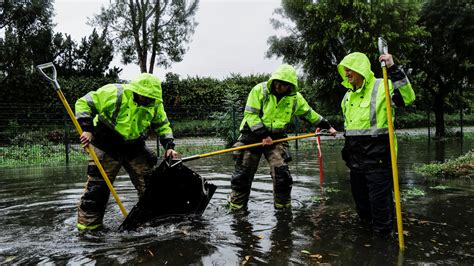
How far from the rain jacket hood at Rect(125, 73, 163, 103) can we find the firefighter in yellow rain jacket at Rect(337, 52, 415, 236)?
197 cm

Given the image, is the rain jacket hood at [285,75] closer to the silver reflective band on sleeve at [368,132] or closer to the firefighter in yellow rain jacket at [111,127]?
the silver reflective band on sleeve at [368,132]

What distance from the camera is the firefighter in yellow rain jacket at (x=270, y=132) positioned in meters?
5.22

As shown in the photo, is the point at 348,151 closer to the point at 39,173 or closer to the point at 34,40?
the point at 39,173

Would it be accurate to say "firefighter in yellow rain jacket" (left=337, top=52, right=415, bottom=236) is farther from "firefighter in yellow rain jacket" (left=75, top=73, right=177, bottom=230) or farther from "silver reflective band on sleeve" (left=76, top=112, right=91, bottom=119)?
"silver reflective band on sleeve" (left=76, top=112, right=91, bottom=119)

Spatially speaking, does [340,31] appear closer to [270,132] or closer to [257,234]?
[270,132]

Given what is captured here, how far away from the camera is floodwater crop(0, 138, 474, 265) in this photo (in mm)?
3584

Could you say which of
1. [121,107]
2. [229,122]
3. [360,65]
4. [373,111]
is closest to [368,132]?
[373,111]

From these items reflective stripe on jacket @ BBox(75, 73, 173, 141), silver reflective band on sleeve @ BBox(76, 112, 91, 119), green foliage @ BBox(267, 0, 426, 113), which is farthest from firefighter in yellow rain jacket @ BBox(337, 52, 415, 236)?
green foliage @ BBox(267, 0, 426, 113)

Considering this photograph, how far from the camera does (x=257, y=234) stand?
4.29m

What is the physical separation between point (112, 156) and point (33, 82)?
1660 centimetres

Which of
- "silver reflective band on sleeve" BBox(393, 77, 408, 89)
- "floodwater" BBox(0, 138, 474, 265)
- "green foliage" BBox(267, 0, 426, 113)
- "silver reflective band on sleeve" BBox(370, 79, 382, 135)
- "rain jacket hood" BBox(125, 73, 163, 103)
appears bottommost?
"floodwater" BBox(0, 138, 474, 265)

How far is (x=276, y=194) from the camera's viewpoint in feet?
17.5

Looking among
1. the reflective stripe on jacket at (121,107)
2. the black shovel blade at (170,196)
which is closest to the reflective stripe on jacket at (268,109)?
the black shovel blade at (170,196)

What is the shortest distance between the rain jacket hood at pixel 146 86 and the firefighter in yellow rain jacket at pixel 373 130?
197 cm
